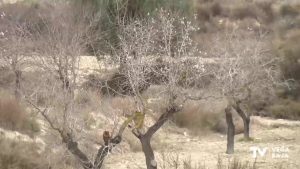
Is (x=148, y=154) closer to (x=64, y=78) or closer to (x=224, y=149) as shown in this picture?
(x=64, y=78)

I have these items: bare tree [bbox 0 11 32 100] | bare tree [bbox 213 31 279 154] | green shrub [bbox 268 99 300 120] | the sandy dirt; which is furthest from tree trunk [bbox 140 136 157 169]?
green shrub [bbox 268 99 300 120]

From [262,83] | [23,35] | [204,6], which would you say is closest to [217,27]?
[204,6]

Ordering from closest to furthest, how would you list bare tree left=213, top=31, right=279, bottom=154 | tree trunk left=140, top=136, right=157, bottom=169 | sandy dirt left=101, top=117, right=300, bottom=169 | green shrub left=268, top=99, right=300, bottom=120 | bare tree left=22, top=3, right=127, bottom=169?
bare tree left=22, top=3, right=127, bottom=169
tree trunk left=140, top=136, right=157, bottom=169
sandy dirt left=101, top=117, right=300, bottom=169
bare tree left=213, top=31, right=279, bottom=154
green shrub left=268, top=99, right=300, bottom=120

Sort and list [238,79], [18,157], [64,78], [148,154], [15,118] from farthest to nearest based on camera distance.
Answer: [238,79], [15,118], [18,157], [64,78], [148,154]

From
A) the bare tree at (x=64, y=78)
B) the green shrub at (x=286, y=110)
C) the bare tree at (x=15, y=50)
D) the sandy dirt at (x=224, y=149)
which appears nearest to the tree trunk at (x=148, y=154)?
the bare tree at (x=64, y=78)

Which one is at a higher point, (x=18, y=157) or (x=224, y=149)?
(x=18, y=157)

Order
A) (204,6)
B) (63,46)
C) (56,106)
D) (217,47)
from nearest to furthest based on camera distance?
(56,106)
(63,46)
(217,47)
(204,6)

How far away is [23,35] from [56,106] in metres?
8.43

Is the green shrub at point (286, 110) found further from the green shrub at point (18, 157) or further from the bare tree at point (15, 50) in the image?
the green shrub at point (18, 157)

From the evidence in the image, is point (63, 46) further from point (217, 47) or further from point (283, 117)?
point (283, 117)

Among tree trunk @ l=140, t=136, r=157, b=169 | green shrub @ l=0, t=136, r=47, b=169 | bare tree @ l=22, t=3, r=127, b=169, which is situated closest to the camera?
bare tree @ l=22, t=3, r=127, b=169

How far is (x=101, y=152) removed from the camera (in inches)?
390

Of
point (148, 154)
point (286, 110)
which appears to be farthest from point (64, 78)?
point (286, 110)

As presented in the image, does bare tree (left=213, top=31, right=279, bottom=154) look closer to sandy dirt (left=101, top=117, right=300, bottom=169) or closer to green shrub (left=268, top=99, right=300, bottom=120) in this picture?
sandy dirt (left=101, top=117, right=300, bottom=169)
